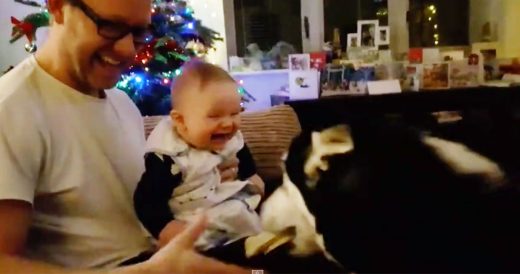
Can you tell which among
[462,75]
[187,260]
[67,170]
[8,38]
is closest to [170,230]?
[67,170]

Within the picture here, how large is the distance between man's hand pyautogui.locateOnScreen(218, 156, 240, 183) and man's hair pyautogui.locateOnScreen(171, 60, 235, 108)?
6.4 inches

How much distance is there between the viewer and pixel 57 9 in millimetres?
978

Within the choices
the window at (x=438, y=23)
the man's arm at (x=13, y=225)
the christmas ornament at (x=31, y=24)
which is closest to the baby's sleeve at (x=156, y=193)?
the man's arm at (x=13, y=225)

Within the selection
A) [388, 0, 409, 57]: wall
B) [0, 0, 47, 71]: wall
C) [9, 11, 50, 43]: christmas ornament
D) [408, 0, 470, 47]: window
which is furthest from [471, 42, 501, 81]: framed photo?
[0, 0, 47, 71]: wall

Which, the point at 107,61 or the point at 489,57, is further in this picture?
the point at 489,57

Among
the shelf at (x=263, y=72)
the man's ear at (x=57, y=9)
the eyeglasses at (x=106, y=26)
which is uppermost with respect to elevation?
the man's ear at (x=57, y=9)

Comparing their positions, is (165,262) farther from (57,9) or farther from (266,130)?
(266,130)

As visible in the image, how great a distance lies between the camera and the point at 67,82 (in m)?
1.00

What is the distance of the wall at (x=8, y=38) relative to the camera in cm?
326

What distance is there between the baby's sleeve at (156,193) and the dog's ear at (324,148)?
25.1 inches

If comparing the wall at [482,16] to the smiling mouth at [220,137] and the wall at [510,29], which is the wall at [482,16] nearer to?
the wall at [510,29]

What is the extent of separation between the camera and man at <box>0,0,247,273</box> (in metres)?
0.86

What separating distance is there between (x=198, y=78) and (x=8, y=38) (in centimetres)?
257

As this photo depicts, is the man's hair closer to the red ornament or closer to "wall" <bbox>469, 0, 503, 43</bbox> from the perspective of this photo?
the red ornament
